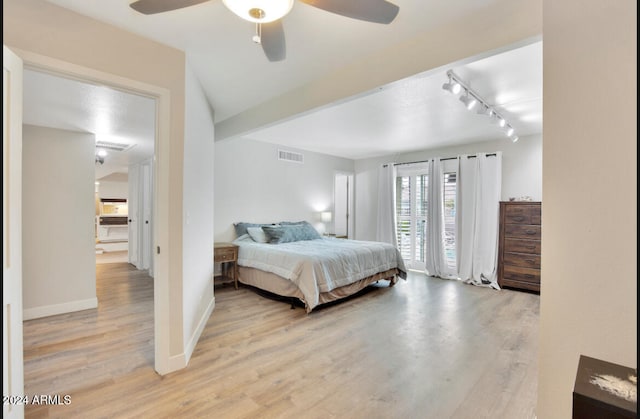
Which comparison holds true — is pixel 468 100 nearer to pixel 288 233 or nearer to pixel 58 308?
pixel 288 233

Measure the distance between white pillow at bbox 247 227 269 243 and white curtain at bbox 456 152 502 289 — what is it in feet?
11.1

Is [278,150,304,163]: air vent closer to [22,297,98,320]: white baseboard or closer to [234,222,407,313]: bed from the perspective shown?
[234,222,407,313]: bed

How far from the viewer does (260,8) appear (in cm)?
126

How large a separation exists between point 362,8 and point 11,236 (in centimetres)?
202

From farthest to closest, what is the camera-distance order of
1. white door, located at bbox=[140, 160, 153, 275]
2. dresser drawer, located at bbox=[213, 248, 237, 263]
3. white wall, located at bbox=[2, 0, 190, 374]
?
white door, located at bbox=[140, 160, 153, 275], dresser drawer, located at bbox=[213, 248, 237, 263], white wall, located at bbox=[2, 0, 190, 374]

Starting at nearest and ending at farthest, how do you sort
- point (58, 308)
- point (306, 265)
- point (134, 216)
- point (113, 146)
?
point (58, 308) → point (306, 265) → point (113, 146) → point (134, 216)

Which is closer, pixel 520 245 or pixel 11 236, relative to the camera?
pixel 11 236

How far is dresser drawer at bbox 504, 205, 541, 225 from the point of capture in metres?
4.27

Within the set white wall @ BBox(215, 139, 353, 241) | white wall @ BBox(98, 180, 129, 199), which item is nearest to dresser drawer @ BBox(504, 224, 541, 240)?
white wall @ BBox(215, 139, 353, 241)

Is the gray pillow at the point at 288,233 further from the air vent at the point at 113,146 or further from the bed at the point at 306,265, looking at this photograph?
the air vent at the point at 113,146

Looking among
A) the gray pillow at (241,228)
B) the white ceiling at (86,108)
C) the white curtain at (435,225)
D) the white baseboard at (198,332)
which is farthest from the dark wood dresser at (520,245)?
the white ceiling at (86,108)

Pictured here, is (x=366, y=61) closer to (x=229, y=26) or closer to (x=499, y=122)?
(x=229, y=26)

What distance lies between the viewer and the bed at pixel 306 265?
3506 millimetres

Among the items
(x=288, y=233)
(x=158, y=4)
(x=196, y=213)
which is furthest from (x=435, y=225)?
(x=158, y=4)
